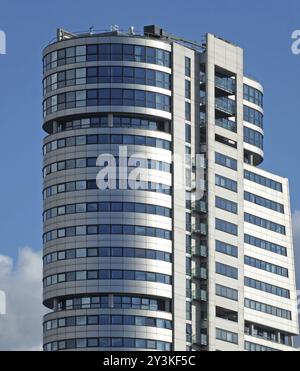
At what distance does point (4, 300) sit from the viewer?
7244 inches

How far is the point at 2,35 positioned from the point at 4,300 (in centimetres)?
4131

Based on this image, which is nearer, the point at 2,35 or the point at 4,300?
the point at 2,35
